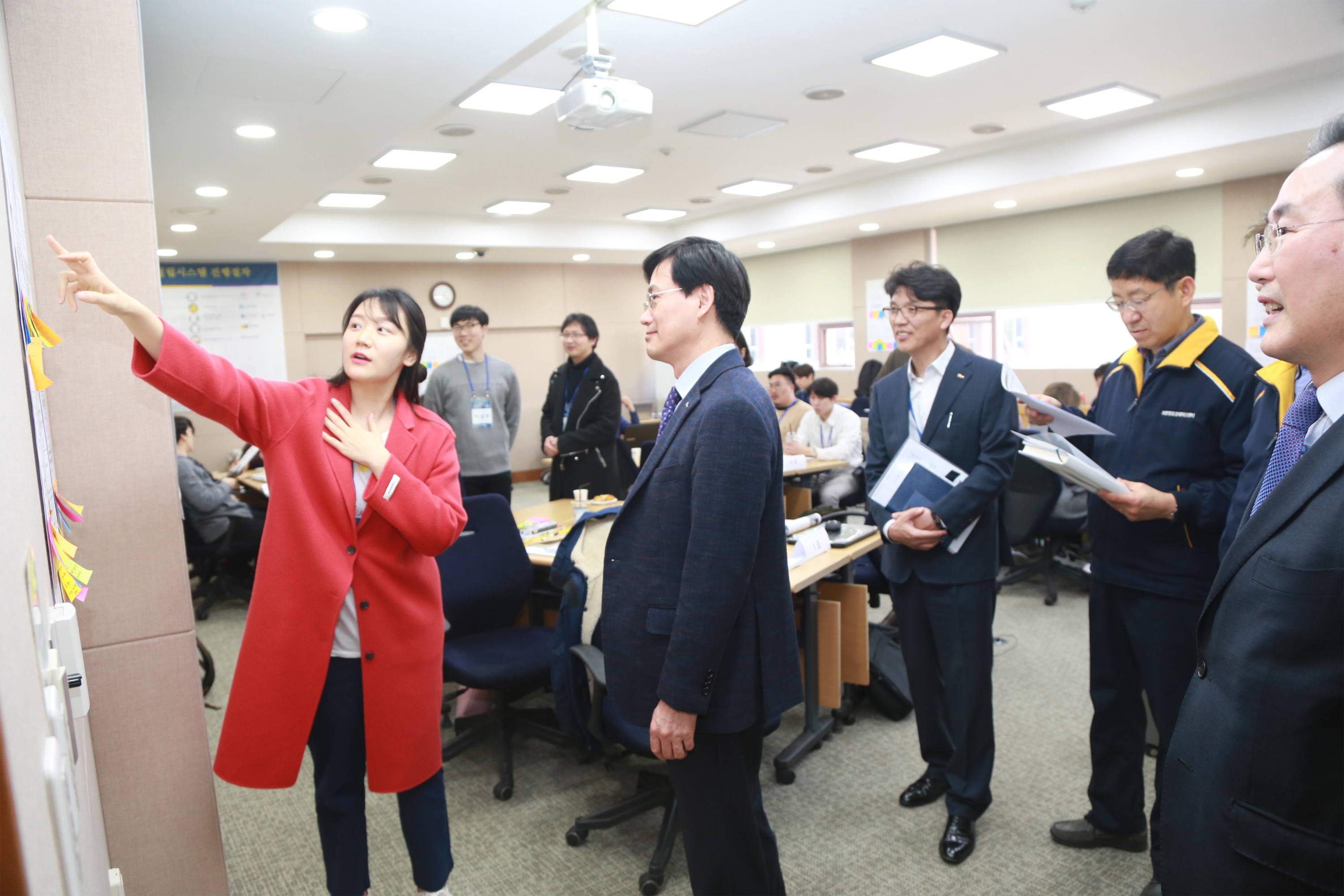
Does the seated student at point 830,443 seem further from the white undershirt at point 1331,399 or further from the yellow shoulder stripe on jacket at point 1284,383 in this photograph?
the white undershirt at point 1331,399

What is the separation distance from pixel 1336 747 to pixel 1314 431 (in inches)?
19.2

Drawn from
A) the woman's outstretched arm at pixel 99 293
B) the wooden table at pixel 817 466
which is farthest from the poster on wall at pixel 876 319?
the woman's outstretched arm at pixel 99 293

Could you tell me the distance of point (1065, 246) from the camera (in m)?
8.09

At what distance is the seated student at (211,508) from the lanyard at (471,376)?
1.34 metres

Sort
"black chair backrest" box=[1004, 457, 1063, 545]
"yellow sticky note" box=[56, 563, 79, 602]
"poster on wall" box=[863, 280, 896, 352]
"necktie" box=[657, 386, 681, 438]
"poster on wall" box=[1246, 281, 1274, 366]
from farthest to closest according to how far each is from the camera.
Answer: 1. "poster on wall" box=[863, 280, 896, 352]
2. "poster on wall" box=[1246, 281, 1274, 366]
3. "black chair backrest" box=[1004, 457, 1063, 545]
4. "necktie" box=[657, 386, 681, 438]
5. "yellow sticky note" box=[56, 563, 79, 602]

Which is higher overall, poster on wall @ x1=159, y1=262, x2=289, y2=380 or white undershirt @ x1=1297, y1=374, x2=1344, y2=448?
poster on wall @ x1=159, y1=262, x2=289, y2=380

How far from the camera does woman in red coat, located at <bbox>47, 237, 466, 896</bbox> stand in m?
1.73

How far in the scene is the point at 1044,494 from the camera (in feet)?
15.1

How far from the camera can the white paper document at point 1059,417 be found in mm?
2246

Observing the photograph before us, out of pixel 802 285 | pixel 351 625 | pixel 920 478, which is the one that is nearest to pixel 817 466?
pixel 920 478

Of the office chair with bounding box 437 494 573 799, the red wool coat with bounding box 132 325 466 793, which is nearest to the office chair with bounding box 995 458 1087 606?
the office chair with bounding box 437 494 573 799

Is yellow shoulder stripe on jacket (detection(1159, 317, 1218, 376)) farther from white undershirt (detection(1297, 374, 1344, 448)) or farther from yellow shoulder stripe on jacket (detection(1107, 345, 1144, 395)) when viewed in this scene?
white undershirt (detection(1297, 374, 1344, 448))

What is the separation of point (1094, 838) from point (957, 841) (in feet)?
1.36

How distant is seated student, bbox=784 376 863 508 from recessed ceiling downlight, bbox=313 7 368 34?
12.3ft
